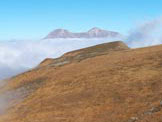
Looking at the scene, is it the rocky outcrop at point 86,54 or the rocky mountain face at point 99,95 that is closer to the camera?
the rocky mountain face at point 99,95

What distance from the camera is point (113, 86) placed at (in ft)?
140

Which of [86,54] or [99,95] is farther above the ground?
[86,54]

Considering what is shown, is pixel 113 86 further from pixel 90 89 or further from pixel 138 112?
pixel 138 112

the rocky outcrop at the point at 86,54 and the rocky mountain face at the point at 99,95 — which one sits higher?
the rocky outcrop at the point at 86,54

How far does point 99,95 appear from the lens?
40.5m

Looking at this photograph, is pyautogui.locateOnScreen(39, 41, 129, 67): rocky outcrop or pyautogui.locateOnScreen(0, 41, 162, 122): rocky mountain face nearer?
pyautogui.locateOnScreen(0, 41, 162, 122): rocky mountain face

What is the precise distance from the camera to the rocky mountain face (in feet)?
105

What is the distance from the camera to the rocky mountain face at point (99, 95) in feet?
105

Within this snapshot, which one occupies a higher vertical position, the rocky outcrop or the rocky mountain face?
the rocky outcrop

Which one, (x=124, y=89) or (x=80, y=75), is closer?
(x=124, y=89)

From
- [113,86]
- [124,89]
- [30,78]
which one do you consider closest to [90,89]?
[113,86]

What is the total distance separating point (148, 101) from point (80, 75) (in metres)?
25.3

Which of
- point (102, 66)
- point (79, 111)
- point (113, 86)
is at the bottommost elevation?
point (79, 111)

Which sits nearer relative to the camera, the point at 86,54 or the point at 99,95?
the point at 99,95
